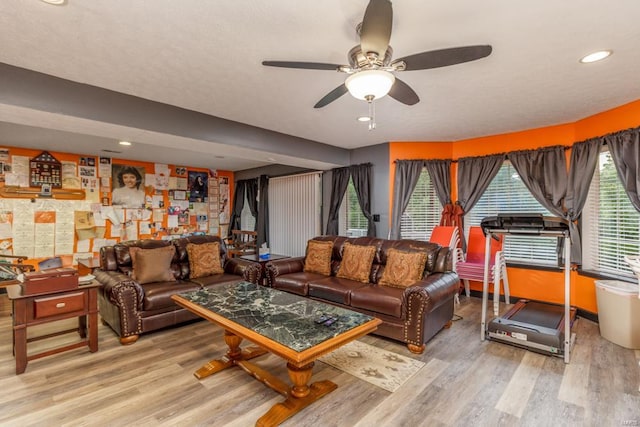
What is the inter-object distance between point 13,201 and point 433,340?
256 inches

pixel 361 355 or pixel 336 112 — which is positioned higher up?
pixel 336 112

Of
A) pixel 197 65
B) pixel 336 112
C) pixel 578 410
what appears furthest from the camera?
pixel 336 112

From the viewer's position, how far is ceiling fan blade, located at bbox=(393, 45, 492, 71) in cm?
165

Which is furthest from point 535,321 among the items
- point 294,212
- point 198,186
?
point 198,186

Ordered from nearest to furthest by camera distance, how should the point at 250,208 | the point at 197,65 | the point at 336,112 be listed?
the point at 197,65
the point at 336,112
the point at 250,208

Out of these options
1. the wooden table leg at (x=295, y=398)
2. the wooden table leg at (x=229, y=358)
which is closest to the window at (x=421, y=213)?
the wooden table leg at (x=229, y=358)

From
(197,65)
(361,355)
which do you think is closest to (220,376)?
(361,355)

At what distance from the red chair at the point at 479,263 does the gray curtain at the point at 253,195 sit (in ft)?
14.8

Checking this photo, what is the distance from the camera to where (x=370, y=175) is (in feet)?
17.1

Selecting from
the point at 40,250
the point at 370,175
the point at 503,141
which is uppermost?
the point at 503,141

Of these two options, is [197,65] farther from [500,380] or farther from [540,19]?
[500,380]

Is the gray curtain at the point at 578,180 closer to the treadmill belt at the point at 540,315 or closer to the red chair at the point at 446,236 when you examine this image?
the treadmill belt at the point at 540,315

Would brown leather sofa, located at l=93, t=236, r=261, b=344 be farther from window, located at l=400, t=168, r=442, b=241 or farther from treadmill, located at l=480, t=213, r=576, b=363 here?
treadmill, located at l=480, t=213, r=576, b=363

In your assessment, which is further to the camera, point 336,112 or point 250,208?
point 250,208
